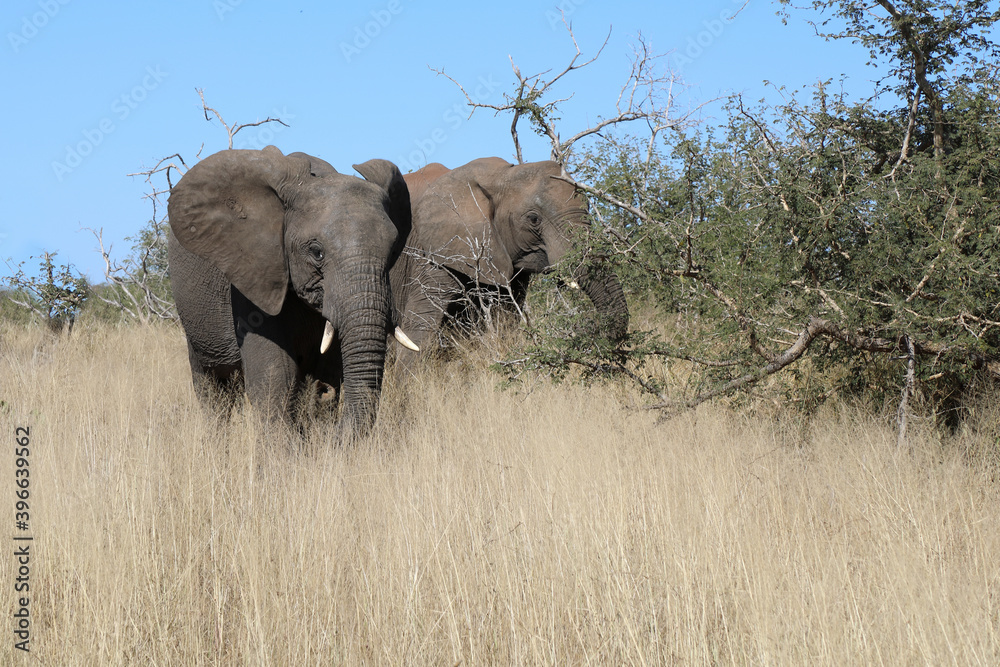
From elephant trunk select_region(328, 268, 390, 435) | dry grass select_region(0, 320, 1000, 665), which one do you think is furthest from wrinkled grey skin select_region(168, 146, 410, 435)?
dry grass select_region(0, 320, 1000, 665)

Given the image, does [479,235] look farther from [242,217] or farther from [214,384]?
[242,217]

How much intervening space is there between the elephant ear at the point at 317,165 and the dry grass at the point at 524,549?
1.92 meters

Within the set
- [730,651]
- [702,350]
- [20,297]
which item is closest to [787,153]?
[702,350]

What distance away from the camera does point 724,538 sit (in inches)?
176

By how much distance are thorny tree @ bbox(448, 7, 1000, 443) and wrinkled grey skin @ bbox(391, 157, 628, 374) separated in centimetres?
290

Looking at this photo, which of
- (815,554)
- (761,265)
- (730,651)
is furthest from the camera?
(761,265)

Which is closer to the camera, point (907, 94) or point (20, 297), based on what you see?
point (907, 94)

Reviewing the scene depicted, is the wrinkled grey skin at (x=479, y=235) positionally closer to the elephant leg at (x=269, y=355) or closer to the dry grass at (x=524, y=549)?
the elephant leg at (x=269, y=355)

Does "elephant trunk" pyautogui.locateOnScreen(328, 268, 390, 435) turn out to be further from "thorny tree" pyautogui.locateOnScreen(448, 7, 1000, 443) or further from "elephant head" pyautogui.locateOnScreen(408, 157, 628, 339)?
"elephant head" pyautogui.locateOnScreen(408, 157, 628, 339)

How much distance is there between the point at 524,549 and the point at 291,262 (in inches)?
134

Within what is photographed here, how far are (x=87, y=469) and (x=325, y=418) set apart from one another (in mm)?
2642

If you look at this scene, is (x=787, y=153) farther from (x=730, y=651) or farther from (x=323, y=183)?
(x=730, y=651)

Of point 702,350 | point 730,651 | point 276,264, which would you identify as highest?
point 276,264

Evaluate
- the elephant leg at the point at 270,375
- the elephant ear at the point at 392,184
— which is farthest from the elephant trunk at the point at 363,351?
the elephant ear at the point at 392,184
